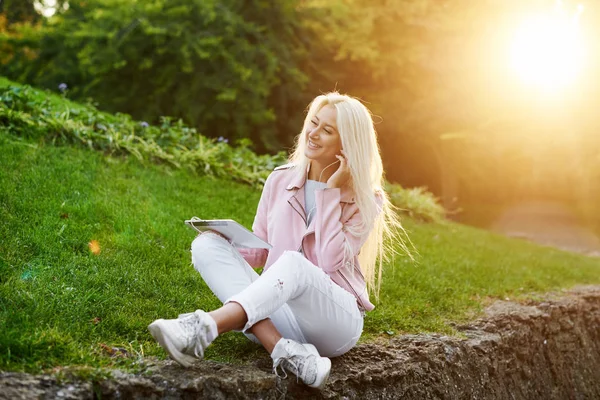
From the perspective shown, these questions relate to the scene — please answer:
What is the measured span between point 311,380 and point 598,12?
24.7ft

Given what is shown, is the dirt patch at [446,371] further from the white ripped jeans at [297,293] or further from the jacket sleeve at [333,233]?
the jacket sleeve at [333,233]

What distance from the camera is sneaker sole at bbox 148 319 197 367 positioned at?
97.6 inches

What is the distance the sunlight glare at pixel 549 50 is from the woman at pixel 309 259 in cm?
682

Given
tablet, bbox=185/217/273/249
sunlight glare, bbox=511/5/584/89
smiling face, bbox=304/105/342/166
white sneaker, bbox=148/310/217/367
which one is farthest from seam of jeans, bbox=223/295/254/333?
sunlight glare, bbox=511/5/584/89

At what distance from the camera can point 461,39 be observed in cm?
1327

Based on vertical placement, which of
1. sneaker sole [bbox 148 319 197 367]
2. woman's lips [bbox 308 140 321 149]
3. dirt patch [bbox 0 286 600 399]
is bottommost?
dirt patch [bbox 0 286 600 399]

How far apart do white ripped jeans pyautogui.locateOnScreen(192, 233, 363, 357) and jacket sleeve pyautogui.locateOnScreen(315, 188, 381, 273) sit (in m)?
0.13

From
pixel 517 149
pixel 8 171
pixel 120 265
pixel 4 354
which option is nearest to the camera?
pixel 4 354

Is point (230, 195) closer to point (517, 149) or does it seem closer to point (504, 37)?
point (517, 149)

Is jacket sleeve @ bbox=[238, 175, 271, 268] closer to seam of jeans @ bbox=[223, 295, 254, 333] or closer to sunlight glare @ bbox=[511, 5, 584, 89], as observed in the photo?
seam of jeans @ bbox=[223, 295, 254, 333]

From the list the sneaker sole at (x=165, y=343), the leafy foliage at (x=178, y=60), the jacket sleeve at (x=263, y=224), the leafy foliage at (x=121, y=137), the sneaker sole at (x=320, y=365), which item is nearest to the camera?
the sneaker sole at (x=165, y=343)

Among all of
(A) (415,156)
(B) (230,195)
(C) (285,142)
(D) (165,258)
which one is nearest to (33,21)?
(C) (285,142)

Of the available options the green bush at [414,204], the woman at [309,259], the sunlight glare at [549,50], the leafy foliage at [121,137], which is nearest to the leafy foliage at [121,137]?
the leafy foliage at [121,137]

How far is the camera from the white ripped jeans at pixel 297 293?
2.78 m
